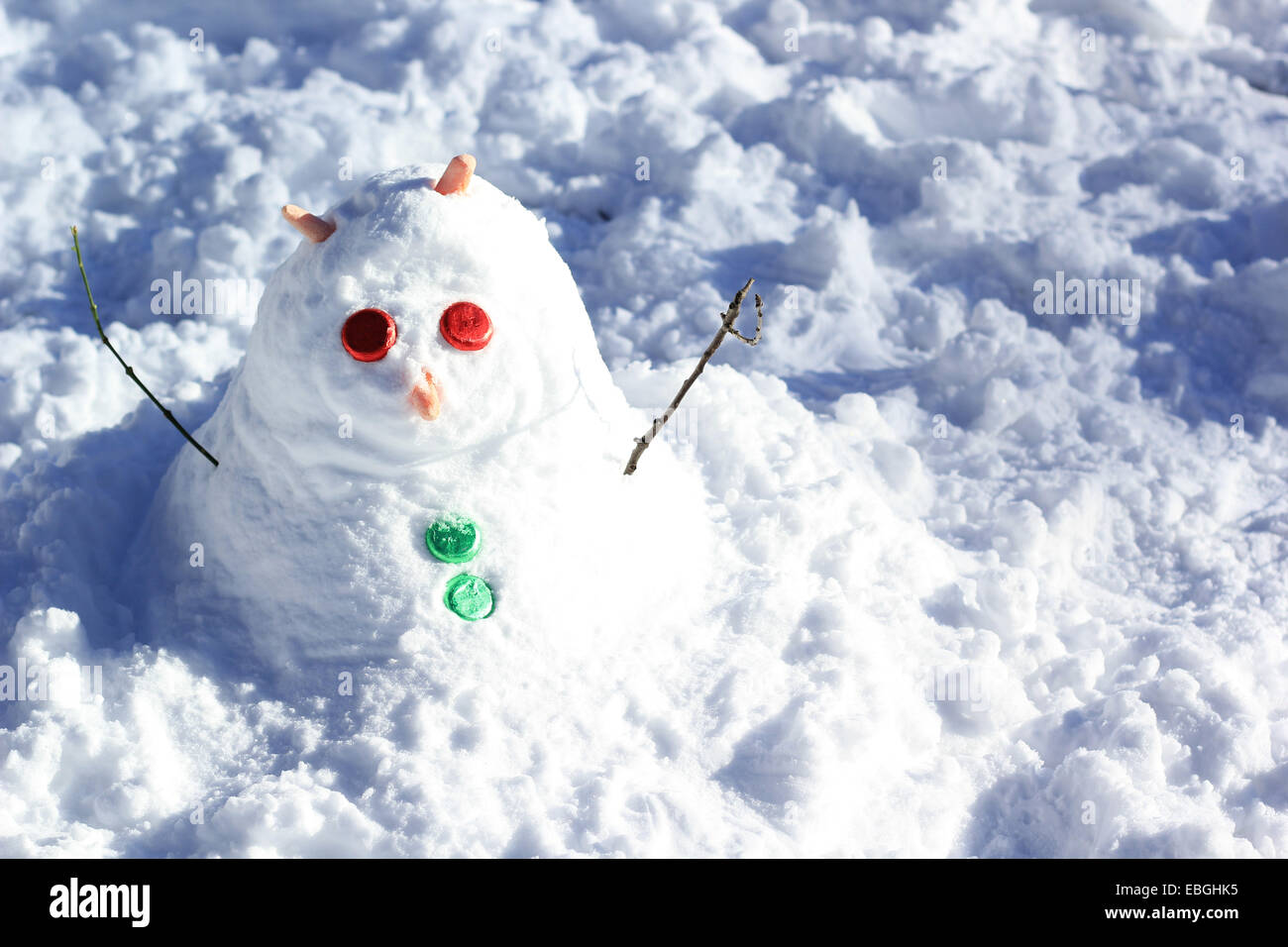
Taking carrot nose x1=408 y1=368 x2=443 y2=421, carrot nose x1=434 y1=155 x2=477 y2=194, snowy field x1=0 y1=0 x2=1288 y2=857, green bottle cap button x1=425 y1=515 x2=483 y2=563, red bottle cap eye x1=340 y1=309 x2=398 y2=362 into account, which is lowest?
snowy field x1=0 y1=0 x2=1288 y2=857

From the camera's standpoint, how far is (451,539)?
8.71 feet

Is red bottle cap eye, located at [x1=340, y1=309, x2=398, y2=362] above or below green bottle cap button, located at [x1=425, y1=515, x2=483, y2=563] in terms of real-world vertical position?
above

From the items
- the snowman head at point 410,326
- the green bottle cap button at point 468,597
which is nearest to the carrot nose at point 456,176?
the snowman head at point 410,326

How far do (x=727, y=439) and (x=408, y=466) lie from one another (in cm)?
114

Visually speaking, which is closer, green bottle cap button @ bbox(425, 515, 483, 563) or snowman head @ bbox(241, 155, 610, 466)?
snowman head @ bbox(241, 155, 610, 466)

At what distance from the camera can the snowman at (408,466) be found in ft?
8.43

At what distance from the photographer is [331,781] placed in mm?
2498

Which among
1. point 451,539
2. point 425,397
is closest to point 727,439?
point 451,539

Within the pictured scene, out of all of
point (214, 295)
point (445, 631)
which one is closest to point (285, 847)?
point (445, 631)

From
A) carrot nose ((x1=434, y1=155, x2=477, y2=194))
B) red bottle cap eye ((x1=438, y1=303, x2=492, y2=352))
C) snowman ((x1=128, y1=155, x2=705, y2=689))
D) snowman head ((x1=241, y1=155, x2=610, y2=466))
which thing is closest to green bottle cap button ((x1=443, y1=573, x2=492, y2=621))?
snowman ((x1=128, y1=155, x2=705, y2=689))

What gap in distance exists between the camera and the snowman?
2570 millimetres

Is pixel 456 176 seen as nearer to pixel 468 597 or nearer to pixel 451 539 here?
pixel 451 539

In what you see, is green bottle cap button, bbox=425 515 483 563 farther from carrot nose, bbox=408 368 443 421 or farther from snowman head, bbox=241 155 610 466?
carrot nose, bbox=408 368 443 421

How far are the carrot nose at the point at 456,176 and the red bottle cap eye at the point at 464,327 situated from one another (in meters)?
0.27
